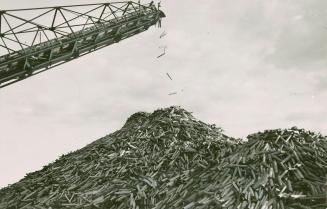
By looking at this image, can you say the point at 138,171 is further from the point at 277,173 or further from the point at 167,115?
the point at 277,173

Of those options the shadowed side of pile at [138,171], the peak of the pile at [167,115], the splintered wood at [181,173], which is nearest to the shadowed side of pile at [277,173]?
the splintered wood at [181,173]

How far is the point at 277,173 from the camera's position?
9281mm

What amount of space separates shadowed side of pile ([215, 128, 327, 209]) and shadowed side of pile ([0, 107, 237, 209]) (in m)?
0.70

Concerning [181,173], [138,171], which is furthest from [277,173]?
[138,171]

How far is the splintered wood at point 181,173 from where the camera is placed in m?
8.89

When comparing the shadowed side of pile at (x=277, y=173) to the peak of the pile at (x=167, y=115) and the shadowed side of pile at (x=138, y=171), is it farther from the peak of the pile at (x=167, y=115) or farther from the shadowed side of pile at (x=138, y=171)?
the peak of the pile at (x=167, y=115)

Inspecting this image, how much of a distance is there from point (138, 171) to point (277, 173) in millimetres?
4810

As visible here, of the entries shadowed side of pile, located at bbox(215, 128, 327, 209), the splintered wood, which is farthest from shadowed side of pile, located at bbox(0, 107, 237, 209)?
shadowed side of pile, located at bbox(215, 128, 327, 209)

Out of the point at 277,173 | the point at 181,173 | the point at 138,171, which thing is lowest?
the point at 277,173

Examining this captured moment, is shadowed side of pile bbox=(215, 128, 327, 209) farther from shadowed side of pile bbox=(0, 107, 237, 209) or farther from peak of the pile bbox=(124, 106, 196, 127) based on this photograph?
peak of the pile bbox=(124, 106, 196, 127)

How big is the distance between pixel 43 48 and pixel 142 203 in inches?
263

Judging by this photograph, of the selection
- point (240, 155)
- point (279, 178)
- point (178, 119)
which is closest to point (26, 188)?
point (178, 119)

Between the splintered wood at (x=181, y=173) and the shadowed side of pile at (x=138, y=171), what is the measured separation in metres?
0.03

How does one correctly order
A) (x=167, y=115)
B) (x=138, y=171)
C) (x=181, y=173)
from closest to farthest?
(x=181, y=173) → (x=138, y=171) → (x=167, y=115)
